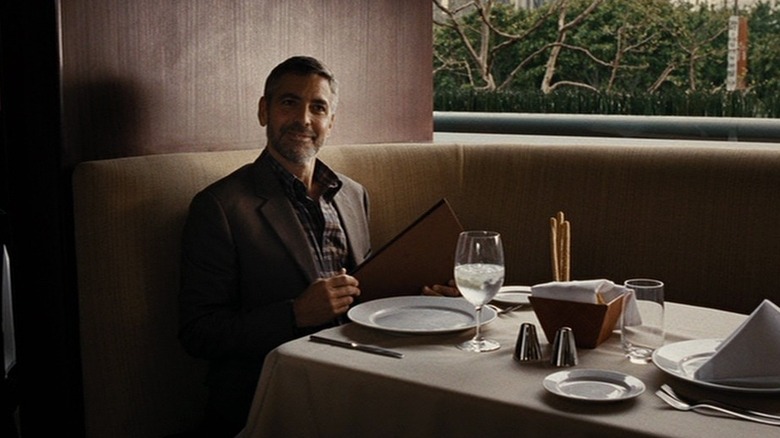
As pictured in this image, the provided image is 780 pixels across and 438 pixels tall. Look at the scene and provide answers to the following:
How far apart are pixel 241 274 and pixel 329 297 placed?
0.36 metres

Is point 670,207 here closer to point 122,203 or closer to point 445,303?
point 445,303

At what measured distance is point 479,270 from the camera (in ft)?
4.71

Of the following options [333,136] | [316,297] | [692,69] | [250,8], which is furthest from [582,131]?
[316,297]

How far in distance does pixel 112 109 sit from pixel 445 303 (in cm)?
106

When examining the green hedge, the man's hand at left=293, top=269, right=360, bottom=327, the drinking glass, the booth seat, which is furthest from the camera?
the green hedge

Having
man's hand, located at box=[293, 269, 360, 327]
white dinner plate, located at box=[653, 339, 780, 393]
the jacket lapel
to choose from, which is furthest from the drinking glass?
the jacket lapel

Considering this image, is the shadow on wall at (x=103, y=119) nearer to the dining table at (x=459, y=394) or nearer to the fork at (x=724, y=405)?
the dining table at (x=459, y=394)

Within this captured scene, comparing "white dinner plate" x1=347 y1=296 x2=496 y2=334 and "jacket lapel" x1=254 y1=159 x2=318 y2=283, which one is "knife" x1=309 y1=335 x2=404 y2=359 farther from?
"jacket lapel" x1=254 y1=159 x2=318 y2=283

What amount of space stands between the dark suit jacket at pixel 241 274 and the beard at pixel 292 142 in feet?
0.24

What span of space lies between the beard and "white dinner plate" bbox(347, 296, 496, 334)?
72 centimetres

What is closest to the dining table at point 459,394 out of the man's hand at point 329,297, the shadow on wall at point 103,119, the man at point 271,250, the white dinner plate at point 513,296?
the white dinner plate at point 513,296

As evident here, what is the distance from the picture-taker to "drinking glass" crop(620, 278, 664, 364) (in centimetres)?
140

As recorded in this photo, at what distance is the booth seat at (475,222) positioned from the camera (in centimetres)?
209

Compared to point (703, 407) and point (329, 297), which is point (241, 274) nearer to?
point (329, 297)
